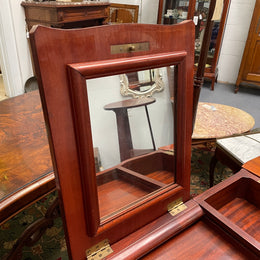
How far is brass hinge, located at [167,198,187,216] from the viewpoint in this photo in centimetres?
72

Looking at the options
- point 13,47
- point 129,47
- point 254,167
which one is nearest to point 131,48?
point 129,47

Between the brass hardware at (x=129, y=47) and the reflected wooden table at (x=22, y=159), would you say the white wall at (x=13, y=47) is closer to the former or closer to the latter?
the reflected wooden table at (x=22, y=159)

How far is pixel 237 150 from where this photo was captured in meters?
A: 1.45

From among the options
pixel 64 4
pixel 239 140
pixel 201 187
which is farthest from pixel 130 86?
pixel 64 4

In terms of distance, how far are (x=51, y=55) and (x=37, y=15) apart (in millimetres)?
2602

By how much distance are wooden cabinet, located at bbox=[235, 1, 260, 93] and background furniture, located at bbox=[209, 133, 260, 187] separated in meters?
2.23

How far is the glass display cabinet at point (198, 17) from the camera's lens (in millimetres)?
3441

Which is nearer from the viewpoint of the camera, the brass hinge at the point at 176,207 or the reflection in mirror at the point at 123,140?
the reflection in mirror at the point at 123,140

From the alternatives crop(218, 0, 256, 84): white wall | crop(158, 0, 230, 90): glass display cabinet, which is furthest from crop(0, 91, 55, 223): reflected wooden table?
crop(218, 0, 256, 84): white wall

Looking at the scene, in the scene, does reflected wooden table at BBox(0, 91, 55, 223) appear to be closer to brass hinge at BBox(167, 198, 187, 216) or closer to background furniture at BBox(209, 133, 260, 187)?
brass hinge at BBox(167, 198, 187, 216)

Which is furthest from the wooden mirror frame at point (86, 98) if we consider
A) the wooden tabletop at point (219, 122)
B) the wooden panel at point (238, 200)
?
the wooden tabletop at point (219, 122)

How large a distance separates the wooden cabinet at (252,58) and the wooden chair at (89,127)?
3.19 m

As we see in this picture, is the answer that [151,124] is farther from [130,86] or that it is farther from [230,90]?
[230,90]

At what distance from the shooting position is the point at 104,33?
1.62 ft
